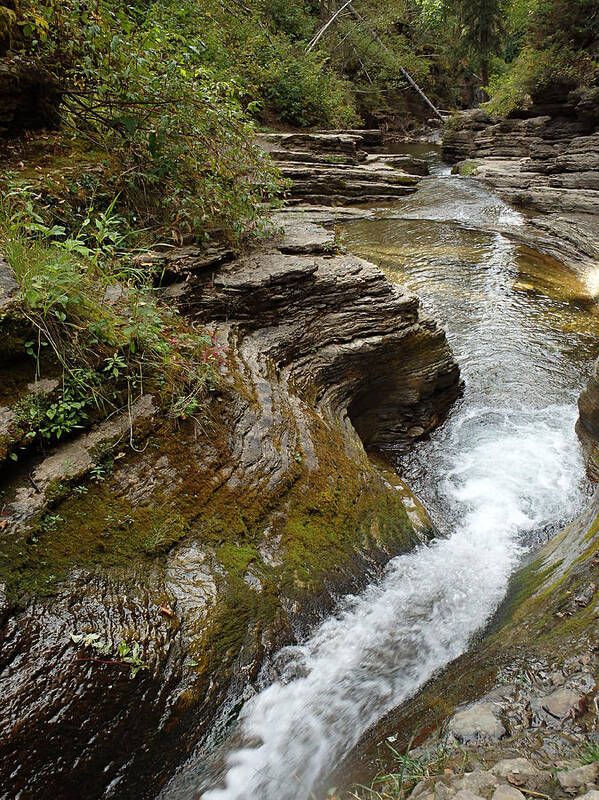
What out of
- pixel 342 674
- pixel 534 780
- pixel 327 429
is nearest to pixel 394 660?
pixel 342 674

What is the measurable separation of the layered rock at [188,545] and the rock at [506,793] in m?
1.64

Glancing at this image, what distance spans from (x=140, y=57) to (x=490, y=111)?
2278cm

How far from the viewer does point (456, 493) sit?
17.1ft

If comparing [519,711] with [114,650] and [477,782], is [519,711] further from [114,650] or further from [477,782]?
[114,650]

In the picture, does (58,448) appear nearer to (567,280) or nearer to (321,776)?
(321,776)

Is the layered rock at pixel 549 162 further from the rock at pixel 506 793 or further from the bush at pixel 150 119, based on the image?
the rock at pixel 506 793

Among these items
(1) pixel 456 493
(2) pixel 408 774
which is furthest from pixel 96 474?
(1) pixel 456 493

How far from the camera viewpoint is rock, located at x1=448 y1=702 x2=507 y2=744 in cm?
Result: 184

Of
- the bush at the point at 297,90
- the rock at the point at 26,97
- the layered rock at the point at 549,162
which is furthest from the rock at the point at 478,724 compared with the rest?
the bush at the point at 297,90

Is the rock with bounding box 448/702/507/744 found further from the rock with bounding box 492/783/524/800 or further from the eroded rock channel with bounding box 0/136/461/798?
the eroded rock channel with bounding box 0/136/461/798

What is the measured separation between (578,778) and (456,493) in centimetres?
398

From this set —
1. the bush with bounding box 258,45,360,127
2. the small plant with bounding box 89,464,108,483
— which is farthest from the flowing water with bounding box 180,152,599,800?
the bush with bounding box 258,45,360,127

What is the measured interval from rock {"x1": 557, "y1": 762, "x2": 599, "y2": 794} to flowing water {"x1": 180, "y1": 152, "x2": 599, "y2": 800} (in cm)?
141

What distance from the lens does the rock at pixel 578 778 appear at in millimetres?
1337
